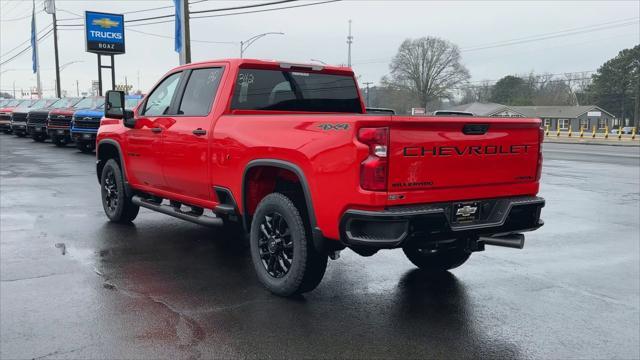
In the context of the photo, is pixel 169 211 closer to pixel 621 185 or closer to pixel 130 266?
pixel 130 266

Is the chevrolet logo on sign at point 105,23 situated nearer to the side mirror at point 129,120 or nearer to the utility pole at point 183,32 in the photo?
the utility pole at point 183,32

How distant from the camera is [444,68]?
91.6 m

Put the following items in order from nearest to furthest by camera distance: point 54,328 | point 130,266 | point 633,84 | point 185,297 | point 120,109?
1. point 54,328
2. point 185,297
3. point 130,266
4. point 120,109
5. point 633,84

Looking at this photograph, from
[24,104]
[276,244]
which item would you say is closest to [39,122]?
[24,104]

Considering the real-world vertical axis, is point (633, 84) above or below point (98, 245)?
above

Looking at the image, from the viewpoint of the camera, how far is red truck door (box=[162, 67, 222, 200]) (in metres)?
5.66

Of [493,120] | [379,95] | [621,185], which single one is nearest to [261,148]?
[493,120]

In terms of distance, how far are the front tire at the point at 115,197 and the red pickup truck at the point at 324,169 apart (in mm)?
1133

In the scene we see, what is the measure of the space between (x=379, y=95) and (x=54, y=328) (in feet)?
279

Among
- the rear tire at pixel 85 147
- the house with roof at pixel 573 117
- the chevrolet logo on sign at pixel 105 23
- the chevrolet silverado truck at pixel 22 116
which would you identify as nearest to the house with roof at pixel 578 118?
the house with roof at pixel 573 117

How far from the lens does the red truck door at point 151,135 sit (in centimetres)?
651

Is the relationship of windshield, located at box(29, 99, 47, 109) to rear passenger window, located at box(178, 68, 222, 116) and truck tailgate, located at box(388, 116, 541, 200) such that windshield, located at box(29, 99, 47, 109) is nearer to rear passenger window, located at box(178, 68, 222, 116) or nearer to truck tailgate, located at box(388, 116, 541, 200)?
rear passenger window, located at box(178, 68, 222, 116)

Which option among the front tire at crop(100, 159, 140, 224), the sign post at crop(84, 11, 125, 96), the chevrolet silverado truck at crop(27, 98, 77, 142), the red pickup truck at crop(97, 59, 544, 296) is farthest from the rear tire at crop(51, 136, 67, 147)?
the red pickup truck at crop(97, 59, 544, 296)

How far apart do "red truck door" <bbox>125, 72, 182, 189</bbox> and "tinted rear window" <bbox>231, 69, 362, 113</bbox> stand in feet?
3.36
